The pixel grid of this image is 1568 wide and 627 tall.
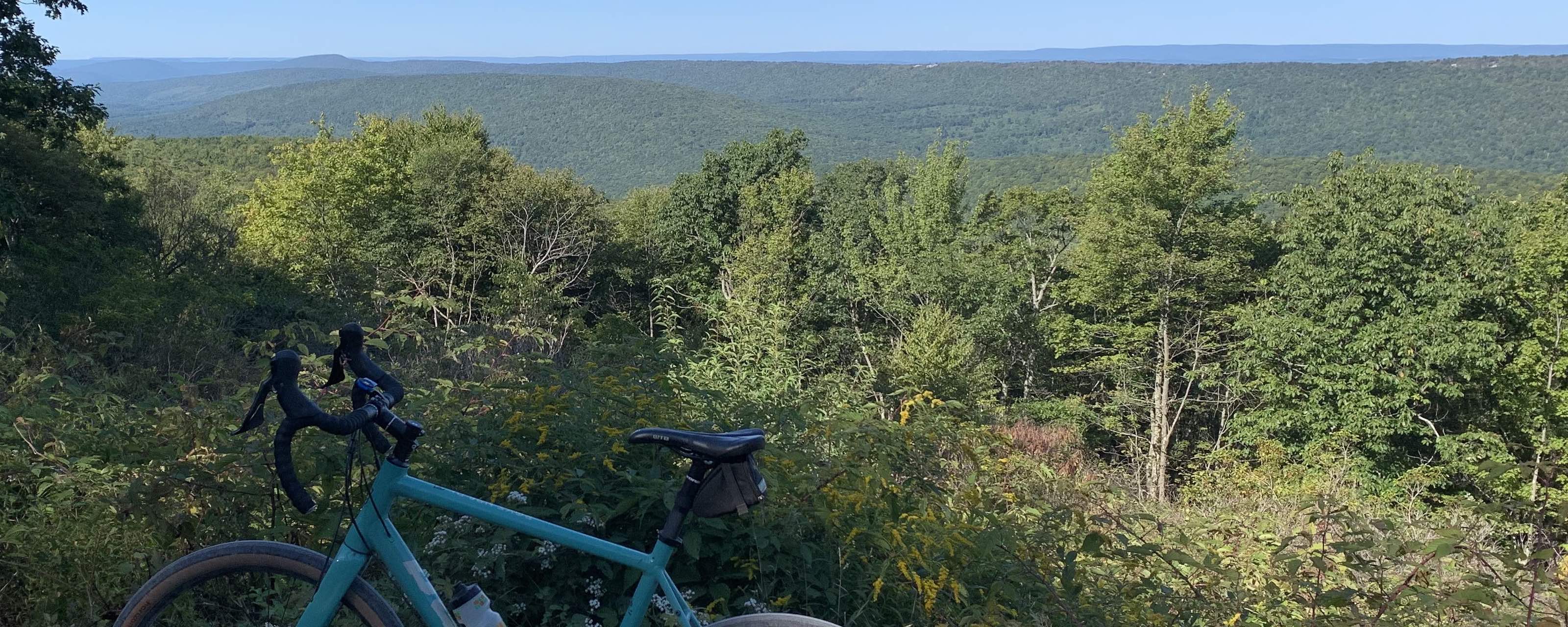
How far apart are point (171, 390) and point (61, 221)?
1538 centimetres

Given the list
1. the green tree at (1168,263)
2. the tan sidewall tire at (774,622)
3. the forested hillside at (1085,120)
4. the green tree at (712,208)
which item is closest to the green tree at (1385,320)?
the green tree at (1168,263)

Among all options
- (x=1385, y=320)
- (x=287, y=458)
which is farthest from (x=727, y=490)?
(x=1385, y=320)

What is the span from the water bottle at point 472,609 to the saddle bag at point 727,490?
0.43 m

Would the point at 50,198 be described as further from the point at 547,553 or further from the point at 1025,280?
the point at 1025,280

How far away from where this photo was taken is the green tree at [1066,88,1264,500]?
1032 inches

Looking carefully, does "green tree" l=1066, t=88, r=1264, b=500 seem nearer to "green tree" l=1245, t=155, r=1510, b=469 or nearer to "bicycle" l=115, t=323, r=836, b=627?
"green tree" l=1245, t=155, r=1510, b=469

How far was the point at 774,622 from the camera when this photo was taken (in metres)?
1.71

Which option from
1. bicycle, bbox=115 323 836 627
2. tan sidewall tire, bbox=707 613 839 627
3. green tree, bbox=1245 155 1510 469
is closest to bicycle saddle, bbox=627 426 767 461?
bicycle, bbox=115 323 836 627

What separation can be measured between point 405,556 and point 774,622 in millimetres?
713

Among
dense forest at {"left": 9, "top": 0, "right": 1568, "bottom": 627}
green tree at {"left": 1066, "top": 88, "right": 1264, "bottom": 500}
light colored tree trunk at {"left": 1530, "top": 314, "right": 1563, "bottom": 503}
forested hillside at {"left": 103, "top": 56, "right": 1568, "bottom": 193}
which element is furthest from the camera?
forested hillside at {"left": 103, "top": 56, "right": 1568, "bottom": 193}

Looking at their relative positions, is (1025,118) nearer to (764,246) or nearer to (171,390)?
(764,246)

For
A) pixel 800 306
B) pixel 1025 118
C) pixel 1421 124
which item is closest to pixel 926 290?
pixel 800 306

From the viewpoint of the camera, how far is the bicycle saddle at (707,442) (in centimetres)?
163

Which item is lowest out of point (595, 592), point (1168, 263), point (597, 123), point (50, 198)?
point (597, 123)
